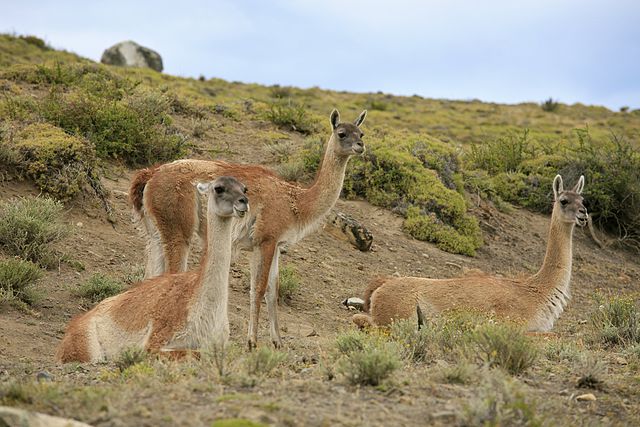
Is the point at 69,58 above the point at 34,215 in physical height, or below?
above

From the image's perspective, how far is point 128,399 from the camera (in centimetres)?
521

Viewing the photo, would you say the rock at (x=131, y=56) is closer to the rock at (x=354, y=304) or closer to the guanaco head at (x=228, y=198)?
the rock at (x=354, y=304)

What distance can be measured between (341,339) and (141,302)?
1986mm

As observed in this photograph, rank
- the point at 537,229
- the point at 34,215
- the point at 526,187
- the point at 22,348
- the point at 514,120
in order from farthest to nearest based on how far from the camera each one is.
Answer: the point at 514,120 → the point at 526,187 → the point at 537,229 → the point at 34,215 → the point at 22,348

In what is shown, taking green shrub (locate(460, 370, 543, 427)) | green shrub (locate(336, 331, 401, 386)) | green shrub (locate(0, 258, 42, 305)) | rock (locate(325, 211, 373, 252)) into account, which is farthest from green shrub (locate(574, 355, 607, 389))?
rock (locate(325, 211, 373, 252))

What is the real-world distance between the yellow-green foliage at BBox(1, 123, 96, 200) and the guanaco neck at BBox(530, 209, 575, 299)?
7.34 m

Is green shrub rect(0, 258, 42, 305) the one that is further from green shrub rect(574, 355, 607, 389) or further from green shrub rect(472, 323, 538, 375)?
green shrub rect(574, 355, 607, 389)

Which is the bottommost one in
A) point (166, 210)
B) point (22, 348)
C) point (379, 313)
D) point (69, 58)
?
point (22, 348)

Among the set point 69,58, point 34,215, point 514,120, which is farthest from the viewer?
point 514,120

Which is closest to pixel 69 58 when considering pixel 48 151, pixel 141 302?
pixel 48 151

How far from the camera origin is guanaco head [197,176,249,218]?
24.4 feet

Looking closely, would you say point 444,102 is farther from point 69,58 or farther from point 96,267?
point 96,267

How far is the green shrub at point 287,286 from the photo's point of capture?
1209 centimetres

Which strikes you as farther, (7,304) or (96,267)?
(96,267)
